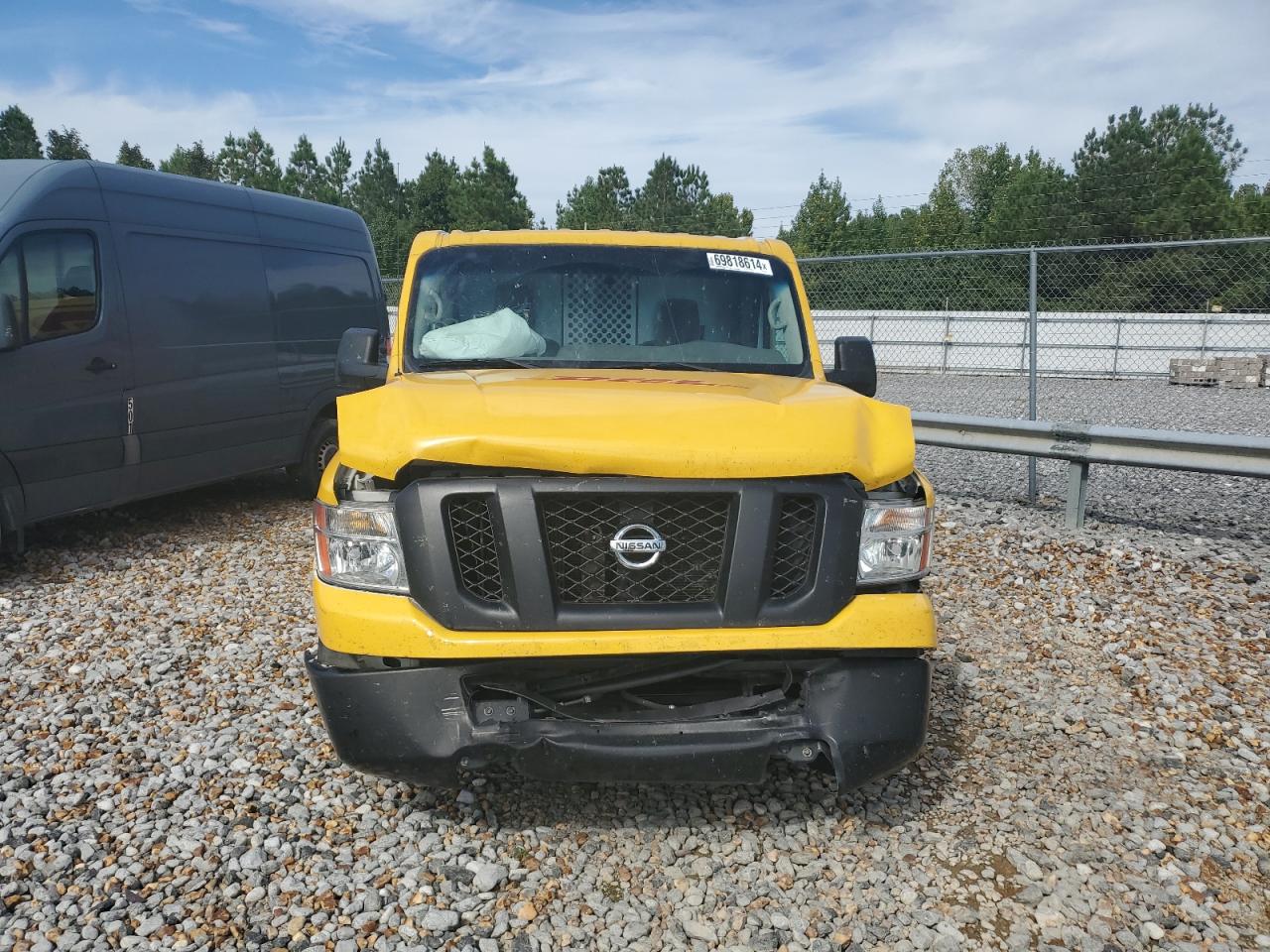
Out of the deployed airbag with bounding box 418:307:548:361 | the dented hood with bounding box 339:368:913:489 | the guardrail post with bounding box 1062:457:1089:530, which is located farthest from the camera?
the guardrail post with bounding box 1062:457:1089:530

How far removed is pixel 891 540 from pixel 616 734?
1.00 meters

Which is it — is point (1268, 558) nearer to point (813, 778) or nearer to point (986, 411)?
point (813, 778)

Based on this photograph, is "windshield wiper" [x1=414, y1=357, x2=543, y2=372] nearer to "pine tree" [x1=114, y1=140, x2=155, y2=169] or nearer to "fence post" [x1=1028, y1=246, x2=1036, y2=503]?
"fence post" [x1=1028, y1=246, x2=1036, y2=503]

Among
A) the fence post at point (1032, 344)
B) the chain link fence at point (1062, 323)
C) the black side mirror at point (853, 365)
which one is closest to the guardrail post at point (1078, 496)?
the fence post at point (1032, 344)

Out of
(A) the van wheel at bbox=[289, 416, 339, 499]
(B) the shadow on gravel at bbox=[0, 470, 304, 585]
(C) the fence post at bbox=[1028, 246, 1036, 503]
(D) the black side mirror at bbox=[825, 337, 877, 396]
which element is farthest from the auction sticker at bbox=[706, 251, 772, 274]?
(A) the van wheel at bbox=[289, 416, 339, 499]

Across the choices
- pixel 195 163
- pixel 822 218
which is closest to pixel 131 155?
pixel 195 163

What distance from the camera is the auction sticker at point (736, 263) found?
456cm

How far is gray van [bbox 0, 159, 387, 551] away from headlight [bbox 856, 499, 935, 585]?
5.38 metres

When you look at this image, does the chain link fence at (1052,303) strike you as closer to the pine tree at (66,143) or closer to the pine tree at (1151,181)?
the pine tree at (1151,181)

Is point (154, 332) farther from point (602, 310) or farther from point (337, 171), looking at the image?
point (337, 171)

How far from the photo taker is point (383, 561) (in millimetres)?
3027

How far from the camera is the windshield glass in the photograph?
421cm

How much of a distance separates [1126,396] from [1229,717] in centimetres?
1594

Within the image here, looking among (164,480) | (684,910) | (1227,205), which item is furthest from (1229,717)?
(1227,205)
